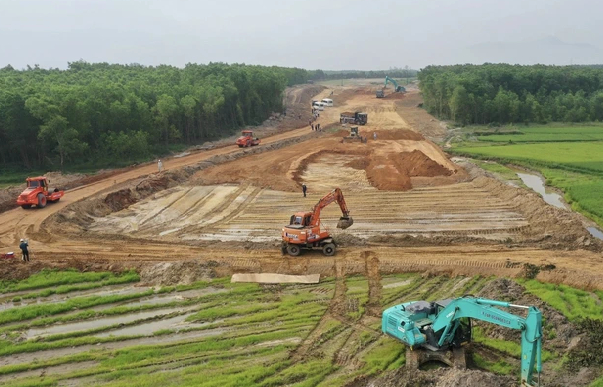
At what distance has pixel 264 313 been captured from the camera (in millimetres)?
19578

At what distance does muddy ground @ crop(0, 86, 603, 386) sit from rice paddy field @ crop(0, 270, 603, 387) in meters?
0.73

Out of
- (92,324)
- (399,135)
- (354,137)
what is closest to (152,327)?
(92,324)

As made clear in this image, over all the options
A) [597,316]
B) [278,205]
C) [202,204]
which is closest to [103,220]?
[202,204]

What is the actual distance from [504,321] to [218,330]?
10161 mm

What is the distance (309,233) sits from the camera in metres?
25.4

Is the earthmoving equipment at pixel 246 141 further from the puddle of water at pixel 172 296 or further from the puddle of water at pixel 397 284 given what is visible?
the puddle of water at pixel 397 284

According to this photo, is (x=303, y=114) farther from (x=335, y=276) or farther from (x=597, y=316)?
(x=597, y=316)


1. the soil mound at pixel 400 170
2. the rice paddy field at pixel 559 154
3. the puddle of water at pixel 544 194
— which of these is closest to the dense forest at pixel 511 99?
the rice paddy field at pixel 559 154

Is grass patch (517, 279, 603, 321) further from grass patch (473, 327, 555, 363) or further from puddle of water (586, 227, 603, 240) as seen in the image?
puddle of water (586, 227, 603, 240)

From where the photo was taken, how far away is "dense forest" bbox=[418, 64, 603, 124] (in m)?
77.5

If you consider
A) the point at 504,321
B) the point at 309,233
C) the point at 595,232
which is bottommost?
the point at 595,232

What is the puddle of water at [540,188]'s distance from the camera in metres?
37.7

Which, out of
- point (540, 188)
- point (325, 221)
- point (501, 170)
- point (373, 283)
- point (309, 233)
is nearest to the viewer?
point (373, 283)

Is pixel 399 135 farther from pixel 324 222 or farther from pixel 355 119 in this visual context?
pixel 324 222
